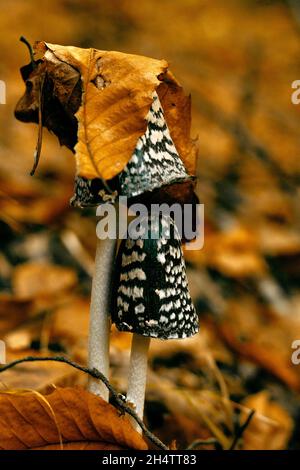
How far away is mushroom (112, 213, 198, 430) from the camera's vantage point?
1.66m

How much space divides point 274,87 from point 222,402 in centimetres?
745

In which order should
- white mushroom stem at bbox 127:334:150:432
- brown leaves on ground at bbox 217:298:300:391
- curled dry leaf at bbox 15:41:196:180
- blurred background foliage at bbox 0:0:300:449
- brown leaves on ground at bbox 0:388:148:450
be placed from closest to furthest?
curled dry leaf at bbox 15:41:196:180 < brown leaves on ground at bbox 0:388:148:450 < white mushroom stem at bbox 127:334:150:432 < blurred background foliage at bbox 0:0:300:449 < brown leaves on ground at bbox 217:298:300:391

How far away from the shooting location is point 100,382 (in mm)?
1801

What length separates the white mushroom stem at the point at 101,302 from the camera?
5.73 feet

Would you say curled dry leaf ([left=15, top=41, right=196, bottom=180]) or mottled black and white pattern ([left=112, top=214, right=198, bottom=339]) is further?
mottled black and white pattern ([left=112, top=214, right=198, bottom=339])

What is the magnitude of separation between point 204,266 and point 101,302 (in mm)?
2502

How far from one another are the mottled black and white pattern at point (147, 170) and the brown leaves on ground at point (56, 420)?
549mm

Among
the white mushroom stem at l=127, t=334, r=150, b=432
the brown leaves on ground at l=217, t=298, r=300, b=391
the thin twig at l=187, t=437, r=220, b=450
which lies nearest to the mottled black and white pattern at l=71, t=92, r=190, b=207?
the white mushroom stem at l=127, t=334, r=150, b=432

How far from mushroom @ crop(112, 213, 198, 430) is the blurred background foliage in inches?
14.5

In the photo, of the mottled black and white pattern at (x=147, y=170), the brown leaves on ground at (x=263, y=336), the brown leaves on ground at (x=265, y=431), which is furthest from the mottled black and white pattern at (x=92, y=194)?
the brown leaves on ground at (x=263, y=336)

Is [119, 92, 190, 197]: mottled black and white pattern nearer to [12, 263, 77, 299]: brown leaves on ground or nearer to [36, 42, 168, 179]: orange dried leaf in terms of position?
[36, 42, 168, 179]: orange dried leaf

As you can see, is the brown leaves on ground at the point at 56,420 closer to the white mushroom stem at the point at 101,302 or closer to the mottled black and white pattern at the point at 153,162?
the white mushroom stem at the point at 101,302

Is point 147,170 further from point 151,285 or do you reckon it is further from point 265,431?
point 265,431

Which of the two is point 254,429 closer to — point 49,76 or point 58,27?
point 49,76
